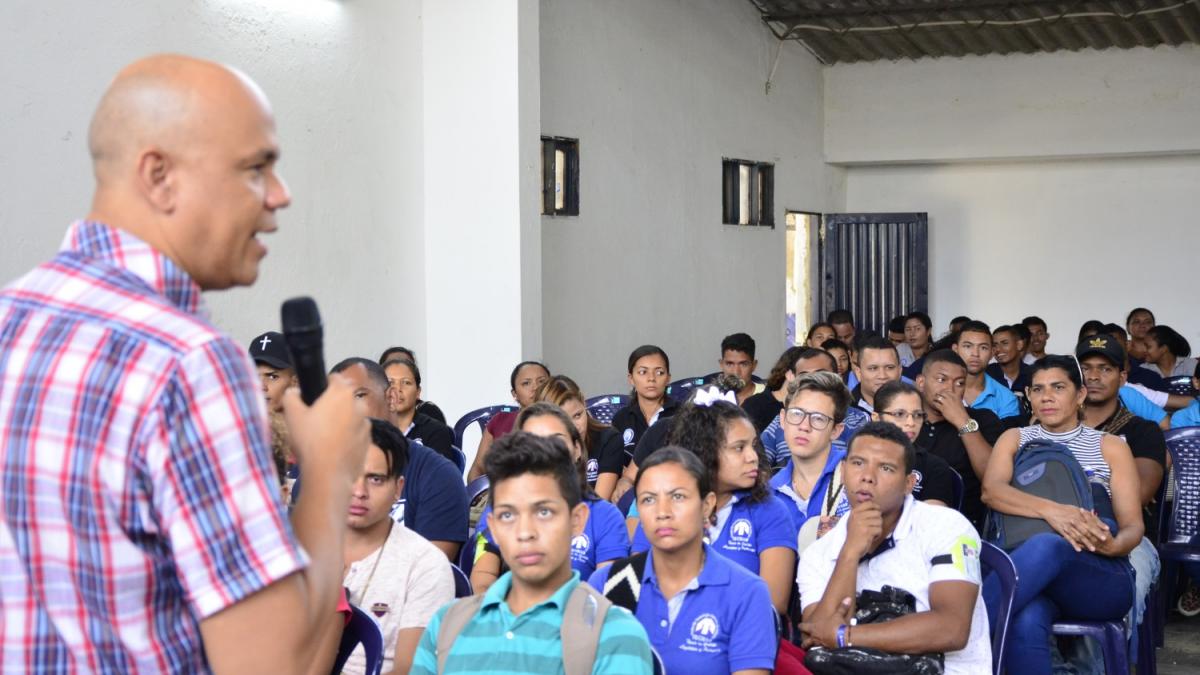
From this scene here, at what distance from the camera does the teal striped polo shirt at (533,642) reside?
2.31 m

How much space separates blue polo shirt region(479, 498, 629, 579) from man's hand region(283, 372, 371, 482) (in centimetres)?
231

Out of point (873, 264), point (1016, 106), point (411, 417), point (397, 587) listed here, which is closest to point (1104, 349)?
point (411, 417)

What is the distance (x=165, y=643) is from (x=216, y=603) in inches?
3.1

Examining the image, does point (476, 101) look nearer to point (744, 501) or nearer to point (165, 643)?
point (744, 501)

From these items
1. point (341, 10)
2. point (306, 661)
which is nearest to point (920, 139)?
point (341, 10)

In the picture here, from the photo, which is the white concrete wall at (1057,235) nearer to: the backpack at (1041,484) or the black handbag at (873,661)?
the backpack at (1041,484)

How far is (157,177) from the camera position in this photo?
1.15 meters

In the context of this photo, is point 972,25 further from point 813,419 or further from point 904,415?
point 813,419

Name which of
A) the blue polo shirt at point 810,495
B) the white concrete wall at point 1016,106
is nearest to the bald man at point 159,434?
the blue polo shirt at point 810,495

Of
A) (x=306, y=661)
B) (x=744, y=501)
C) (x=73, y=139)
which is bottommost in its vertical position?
(x=744, y=501)

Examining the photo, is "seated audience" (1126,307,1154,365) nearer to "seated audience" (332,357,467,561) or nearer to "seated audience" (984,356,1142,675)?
"seated audience" (984,356,1142,675)

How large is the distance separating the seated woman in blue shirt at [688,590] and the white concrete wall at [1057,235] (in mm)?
9724

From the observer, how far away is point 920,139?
11695mm

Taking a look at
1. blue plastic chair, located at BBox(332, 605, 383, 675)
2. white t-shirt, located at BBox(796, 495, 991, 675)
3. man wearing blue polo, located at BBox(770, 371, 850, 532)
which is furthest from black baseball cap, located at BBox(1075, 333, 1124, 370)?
blue plastic chair, located at BBox(332, 605, 383, 675)
